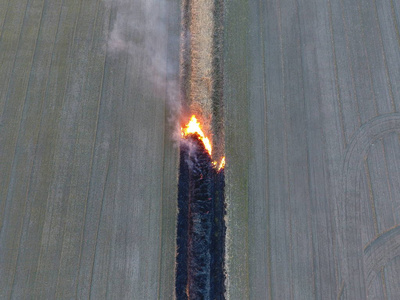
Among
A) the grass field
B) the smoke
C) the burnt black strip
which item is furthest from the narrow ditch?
the smoke

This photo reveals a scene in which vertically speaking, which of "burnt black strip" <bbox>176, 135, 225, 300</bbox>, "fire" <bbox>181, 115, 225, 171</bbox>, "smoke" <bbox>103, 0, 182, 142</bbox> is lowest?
"burnt black strip" <bbox>176, 135, 225, 300</bbox>

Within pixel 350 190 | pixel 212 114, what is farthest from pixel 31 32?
pixel 350 190

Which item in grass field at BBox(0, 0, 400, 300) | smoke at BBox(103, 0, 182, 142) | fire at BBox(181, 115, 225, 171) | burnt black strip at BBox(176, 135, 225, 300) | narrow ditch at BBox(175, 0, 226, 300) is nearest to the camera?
burnt black strip at BBox(176, 135, 225, 300)

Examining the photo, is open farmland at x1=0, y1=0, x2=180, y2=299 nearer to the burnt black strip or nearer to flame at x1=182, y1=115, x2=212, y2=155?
the burnt black strip

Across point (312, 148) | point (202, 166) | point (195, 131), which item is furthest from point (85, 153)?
point (312, 148)

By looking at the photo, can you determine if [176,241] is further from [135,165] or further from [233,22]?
[233,22]

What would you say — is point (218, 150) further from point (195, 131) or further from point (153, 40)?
point (153, 40)

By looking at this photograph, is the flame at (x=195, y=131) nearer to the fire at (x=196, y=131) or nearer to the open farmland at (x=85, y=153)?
the fire at (x=196, y=131)
